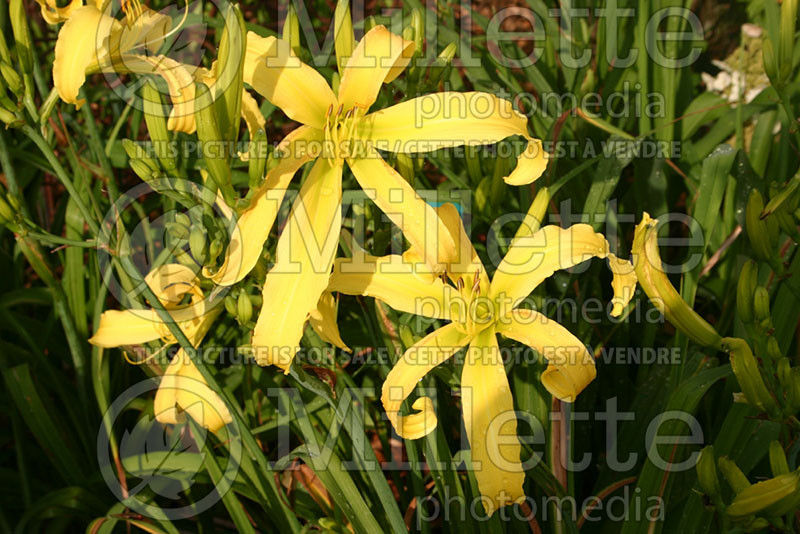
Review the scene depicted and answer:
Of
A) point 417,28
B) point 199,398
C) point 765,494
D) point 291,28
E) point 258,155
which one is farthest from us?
point 199,398

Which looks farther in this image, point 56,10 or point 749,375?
point 56,10

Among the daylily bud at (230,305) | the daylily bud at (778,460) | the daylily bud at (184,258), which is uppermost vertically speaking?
the daylily bud at (184,258)

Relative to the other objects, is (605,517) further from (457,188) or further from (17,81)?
(17,81)

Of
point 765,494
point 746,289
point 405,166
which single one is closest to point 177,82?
point 405,166

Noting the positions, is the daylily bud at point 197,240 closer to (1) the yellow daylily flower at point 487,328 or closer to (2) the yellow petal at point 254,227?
(2) the yellow petal at point 254,227

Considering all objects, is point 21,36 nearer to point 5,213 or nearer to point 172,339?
point 5,213

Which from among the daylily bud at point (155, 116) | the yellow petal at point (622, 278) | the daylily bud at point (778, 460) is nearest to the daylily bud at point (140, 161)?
the daylily bud at point (155, 116)
